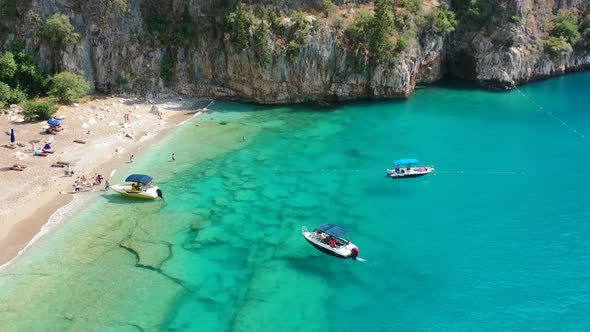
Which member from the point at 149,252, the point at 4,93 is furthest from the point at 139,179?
the point at 4,93

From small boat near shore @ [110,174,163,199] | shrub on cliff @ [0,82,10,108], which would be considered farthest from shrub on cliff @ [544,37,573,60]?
shrub on cliff @ [0,82,10,108]

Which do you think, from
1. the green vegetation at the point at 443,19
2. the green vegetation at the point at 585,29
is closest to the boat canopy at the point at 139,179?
the green vegetation at the point at 443,19

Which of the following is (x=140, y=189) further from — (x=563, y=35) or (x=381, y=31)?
(x=563, y=35)

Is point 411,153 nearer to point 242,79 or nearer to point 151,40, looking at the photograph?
point 242,79

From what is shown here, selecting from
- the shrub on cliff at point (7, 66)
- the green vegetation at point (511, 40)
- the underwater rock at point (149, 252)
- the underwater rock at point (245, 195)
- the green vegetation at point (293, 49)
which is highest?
the green vegetation at point (511, 40)

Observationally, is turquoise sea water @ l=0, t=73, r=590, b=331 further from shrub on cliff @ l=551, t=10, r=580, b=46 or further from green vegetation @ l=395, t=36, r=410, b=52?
shrub on cliff @ l=551, t=10, r=580, b=46

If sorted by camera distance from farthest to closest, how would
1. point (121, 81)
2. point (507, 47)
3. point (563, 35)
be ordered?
point (563, 35), point (507, 47), point (121, 81)

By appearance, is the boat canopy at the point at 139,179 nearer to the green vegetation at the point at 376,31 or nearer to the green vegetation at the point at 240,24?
the green vegetation at the point at 240,24

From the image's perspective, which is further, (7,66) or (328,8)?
(328,8)
